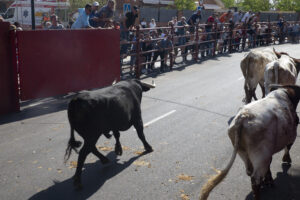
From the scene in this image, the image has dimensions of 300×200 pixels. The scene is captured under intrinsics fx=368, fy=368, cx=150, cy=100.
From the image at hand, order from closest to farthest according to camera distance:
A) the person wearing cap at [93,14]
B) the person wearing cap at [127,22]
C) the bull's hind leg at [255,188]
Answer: the bull's hind leg at [255,188], the person wearing cap at [93,14], the person wearing cap at [127,22]

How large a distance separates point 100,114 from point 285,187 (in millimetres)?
2727

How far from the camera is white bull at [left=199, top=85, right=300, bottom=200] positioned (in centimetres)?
421

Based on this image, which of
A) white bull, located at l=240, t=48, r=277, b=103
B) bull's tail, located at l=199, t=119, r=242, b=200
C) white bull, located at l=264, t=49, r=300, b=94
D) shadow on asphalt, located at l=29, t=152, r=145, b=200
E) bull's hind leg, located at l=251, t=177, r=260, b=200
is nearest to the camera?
bull's tail, located at l=199, t=119, r=242, b=200

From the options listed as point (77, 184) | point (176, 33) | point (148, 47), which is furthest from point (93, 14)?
point (77, 184)

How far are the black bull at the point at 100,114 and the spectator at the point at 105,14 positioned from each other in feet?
21.1

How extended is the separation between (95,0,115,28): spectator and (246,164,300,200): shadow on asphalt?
817 cm

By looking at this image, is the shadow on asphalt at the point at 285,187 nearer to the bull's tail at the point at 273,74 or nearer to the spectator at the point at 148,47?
the bull's tail at the point at 273,74

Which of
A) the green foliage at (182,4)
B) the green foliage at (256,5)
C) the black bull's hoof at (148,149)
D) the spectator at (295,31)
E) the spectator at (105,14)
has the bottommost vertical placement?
the black bull's hoof at (148,149)

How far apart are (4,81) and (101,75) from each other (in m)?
3.26

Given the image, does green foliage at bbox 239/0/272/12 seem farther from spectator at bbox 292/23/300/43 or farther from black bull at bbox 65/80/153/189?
black bull at bbox 65/80/153/189

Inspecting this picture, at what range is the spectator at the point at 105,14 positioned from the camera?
11906 mm

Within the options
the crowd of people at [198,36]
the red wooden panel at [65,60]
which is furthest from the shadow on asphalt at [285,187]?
the crowd of people at [198,36]

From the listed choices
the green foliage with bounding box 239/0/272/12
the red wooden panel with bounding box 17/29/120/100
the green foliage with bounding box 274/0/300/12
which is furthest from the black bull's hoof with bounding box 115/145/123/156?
the green foliage with bounding box 274/0/300/12

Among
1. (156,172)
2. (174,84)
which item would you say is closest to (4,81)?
(156,172)
